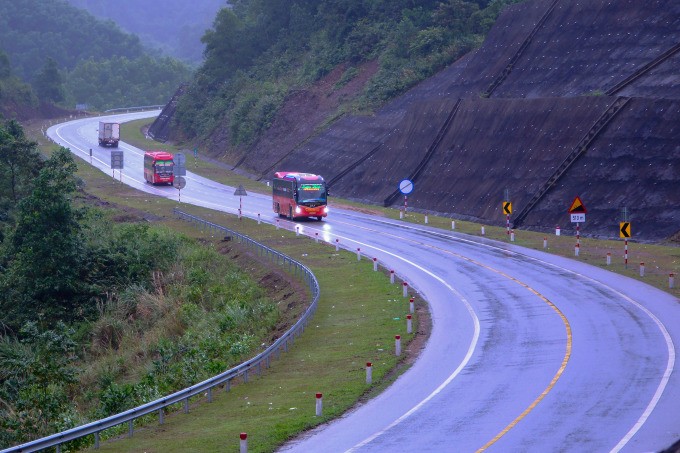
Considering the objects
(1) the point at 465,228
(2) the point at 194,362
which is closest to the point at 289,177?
(1) the point at 465,228

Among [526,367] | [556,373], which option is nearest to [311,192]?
[526,367]

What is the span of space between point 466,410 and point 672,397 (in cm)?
439

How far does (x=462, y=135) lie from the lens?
61938 mm

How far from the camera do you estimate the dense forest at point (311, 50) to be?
8631 cm

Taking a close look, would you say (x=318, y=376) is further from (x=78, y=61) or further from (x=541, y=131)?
(x=78, y=61)

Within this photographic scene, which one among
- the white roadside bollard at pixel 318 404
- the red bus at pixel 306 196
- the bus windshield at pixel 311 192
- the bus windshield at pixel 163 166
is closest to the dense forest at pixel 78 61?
the bus windshield at pixel 163 166

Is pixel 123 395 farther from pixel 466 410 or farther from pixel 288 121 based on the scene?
pixel 288 121

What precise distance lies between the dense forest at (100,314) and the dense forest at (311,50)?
43984 mm

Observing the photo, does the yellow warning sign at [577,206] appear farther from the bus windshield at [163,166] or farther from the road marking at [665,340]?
the bus windshield at [163,166]

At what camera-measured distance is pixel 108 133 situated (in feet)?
329

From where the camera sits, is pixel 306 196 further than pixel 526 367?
Yes

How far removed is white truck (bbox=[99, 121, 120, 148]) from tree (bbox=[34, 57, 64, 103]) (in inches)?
1799

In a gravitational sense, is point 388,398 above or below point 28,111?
below

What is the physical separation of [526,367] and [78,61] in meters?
179
